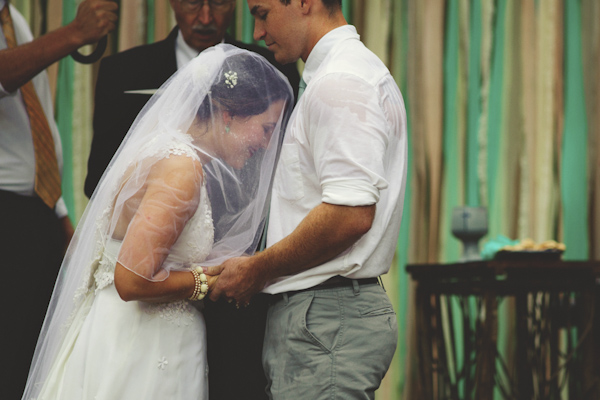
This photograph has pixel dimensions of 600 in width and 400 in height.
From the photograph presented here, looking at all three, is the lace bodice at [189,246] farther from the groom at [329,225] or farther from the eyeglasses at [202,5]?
the eyeglasses at [202,5]

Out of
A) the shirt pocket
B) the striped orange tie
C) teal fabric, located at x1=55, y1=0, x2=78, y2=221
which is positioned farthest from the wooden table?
teal fabric, located at x1=55, y1=0, x2=78, y2=221

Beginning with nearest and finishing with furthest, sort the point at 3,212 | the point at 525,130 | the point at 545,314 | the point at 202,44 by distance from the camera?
1. the point at 3,212
2. the point at 202,44
3. the point at 545,314
4. the point at 525,130

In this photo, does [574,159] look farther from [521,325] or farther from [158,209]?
[158,209]

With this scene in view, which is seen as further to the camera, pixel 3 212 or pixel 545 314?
pixel 545 314

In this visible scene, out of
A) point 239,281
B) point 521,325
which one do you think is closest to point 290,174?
point 239,281

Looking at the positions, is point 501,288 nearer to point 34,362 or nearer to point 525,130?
point 525,130

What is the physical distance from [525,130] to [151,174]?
7.69 ft

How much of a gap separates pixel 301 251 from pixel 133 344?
426mm

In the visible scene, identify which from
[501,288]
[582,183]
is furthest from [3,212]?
[582,183]

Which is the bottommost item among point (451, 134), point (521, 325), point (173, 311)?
point (521, 325)

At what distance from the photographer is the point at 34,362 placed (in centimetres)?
158

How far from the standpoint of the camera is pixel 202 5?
2305 millimetres

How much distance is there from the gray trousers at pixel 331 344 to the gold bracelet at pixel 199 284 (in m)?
0.18

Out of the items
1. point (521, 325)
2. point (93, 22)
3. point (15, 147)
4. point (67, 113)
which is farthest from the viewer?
point (67, 113)
